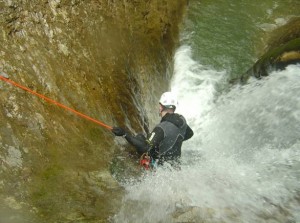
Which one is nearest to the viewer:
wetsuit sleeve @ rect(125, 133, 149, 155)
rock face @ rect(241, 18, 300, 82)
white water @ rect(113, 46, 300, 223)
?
white water @ rect(113, 46, 300, 223)

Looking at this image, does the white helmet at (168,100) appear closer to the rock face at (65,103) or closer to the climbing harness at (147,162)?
the climbing harness at (147,162)

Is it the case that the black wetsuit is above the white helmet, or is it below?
below

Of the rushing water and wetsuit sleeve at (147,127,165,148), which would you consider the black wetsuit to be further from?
the rushing water

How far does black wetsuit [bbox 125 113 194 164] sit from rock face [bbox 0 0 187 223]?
2.52 feet

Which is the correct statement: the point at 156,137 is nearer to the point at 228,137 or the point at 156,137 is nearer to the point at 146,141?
the point at 146,141

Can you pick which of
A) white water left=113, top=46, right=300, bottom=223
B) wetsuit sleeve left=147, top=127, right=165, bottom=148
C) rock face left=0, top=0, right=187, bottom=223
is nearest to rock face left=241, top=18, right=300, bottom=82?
white water left=113, top=46, right=300, bottom=223

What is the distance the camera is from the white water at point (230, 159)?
17.8ft

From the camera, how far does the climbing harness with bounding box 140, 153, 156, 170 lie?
630 centimetres

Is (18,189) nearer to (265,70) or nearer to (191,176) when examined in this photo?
(191,176)

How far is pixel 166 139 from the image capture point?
6195 mm

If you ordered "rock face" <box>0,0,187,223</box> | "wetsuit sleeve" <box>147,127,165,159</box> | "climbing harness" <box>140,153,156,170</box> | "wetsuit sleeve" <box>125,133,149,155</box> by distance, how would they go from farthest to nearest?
"climbing harness" <box>140,153,156,170</box>
"wetsuit sleeve" <box>147,127,165,159</box>
"wetsuit sleeve" <box>125,133,149,155</box>
"rock face" <box>0,0,187,223</box>

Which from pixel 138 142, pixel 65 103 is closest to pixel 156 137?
pixel 138 142

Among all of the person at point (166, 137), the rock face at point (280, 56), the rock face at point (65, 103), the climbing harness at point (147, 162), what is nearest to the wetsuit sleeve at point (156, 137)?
the person at point (166, 137)

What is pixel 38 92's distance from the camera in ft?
19.6
